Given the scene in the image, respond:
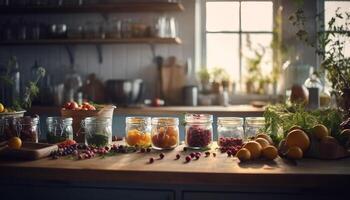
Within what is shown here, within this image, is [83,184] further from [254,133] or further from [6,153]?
[254,133]

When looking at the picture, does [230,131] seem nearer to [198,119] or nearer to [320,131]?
[198,119]

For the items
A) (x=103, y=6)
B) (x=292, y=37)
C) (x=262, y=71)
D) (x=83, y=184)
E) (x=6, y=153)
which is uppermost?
(x=103, y=6)

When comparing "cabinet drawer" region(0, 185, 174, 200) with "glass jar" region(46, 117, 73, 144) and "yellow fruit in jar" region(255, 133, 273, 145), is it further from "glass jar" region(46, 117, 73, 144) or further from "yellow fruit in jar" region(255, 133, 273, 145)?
"yellow fruit in jar" region(255, 133, 273, 145)

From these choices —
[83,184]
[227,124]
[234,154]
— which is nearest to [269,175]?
[234,154]

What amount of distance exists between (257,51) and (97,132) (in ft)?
9.89

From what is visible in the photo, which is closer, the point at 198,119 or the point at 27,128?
the point at 198,119

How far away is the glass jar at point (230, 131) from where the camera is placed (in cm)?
200

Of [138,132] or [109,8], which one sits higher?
[109,8]

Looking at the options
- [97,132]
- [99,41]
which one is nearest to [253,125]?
[97,132]

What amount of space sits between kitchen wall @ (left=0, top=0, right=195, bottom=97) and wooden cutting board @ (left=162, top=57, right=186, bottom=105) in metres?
0.14

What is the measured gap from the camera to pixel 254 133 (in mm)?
2066

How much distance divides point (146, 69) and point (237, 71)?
949mm

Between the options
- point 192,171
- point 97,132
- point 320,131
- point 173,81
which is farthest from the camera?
point 173,81

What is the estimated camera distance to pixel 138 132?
80.4 inches
